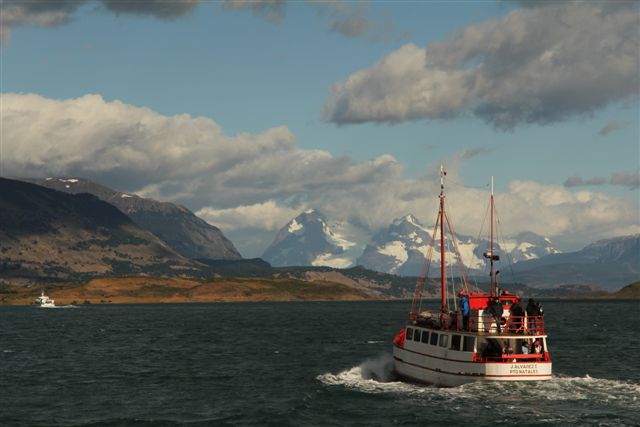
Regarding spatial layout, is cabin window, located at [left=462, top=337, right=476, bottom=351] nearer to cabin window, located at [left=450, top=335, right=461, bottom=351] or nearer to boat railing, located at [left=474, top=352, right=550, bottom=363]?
cabin window, located at [left=450, top=335, right=461, bottom=351]

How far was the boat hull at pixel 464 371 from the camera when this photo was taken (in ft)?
226

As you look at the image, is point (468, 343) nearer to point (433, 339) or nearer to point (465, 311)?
point (465, 311)

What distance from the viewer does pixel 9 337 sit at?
153375 mm

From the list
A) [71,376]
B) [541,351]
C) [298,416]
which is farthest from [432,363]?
[71,376]

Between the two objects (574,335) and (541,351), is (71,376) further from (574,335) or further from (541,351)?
(574,335)

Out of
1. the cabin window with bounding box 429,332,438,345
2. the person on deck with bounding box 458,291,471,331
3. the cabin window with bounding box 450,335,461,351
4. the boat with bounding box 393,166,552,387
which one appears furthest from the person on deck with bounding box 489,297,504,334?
the cabin window with bounding box 429,332,438,345

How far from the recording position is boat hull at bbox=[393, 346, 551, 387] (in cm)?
6881

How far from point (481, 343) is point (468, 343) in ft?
4.00

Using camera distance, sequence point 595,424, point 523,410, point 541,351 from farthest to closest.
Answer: point 541,351 → point 523,410 → point 595,424

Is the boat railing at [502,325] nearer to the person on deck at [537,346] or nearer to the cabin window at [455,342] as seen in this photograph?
the person on deck at [537,346]

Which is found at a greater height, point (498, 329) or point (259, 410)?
point (498, 329)

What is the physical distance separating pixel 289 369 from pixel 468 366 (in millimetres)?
28858

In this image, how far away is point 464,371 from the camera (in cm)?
7106

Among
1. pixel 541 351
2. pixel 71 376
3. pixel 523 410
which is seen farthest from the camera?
pixel 71 376
